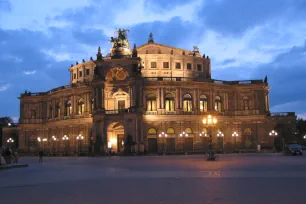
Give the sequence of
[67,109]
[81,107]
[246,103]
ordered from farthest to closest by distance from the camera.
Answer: [67,109] < [246,103] < [81,107]

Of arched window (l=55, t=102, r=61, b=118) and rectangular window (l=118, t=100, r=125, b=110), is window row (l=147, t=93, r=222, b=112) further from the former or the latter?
arched window (l=55, t=102, r=61, b=118)

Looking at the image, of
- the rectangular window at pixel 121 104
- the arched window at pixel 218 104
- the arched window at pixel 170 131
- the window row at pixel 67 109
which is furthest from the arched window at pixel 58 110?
the arched window at pixel 218 104

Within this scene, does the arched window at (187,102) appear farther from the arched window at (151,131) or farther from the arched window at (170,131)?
the arched window at (151,131)

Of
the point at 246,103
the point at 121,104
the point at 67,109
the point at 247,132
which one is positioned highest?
the point at 246,103

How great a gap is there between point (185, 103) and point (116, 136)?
1472 cm

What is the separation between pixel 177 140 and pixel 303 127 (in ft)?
210

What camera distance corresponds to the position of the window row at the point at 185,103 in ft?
248

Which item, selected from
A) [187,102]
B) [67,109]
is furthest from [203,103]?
[67,109]

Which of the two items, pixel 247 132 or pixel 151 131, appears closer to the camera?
pixel 151 131

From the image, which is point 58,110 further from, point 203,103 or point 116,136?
point 203,103

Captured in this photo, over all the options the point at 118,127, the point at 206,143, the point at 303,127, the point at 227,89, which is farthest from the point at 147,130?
the point at 303,127

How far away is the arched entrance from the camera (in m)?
75.6

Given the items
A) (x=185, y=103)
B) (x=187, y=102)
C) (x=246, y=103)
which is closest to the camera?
(x=185, y=103)

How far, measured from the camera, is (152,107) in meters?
75.6
